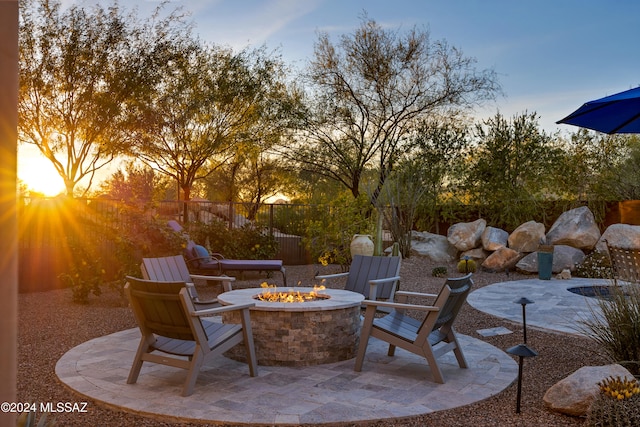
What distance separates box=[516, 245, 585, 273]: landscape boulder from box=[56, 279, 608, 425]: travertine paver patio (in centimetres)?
730

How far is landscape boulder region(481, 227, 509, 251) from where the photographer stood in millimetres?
13602

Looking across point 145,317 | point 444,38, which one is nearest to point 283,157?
point 444,38

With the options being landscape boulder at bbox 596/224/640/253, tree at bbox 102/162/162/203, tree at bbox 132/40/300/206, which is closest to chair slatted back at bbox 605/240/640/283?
landscape boulder at bbox 596/224/640/253

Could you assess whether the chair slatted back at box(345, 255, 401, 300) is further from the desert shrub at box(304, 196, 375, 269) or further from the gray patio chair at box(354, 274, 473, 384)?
the desert shrub at box(304, 196, 375, 269)

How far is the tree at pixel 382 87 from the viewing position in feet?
55.5

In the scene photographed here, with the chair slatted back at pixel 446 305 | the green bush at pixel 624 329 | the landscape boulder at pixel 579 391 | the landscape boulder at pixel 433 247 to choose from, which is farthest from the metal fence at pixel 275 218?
the landscape boulder at pixel 579 391

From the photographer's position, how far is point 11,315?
31.9 inches

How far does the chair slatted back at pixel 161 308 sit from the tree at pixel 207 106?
1510 centimetres

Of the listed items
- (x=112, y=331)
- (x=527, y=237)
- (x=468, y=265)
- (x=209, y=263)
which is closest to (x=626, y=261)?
(x=112, y=331)

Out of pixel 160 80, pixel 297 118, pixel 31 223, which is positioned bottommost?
pixel 31 223

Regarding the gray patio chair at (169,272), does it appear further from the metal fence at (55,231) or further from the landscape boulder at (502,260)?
the landscape boulder at (502,260)

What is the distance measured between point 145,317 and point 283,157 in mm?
15203

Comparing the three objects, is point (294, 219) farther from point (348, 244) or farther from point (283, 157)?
point (283, 157)

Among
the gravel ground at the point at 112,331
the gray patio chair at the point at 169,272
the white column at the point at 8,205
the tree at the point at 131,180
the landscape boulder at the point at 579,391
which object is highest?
the tree at the point at 131,180
